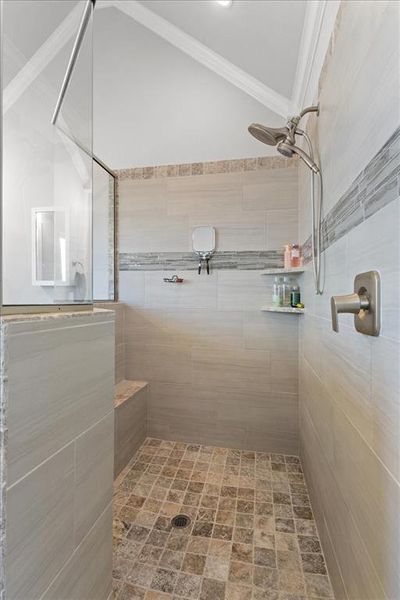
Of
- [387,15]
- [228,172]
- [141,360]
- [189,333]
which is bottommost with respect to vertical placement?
[141,360]

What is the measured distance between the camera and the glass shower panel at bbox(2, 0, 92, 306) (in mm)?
766

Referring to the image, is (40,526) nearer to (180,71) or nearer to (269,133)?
(269,133)

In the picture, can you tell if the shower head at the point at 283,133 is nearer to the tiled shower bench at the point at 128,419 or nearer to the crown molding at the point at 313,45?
the crown molding at the point at 313,45

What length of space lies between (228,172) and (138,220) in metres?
0.79

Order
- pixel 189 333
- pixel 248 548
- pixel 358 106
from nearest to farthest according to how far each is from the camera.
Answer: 1. pixel 358 106
2. pixel 248 548
3. pixel 189 333

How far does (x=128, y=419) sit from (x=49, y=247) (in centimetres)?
136

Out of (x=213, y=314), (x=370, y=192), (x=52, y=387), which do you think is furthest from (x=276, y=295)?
(x=52, y=387)

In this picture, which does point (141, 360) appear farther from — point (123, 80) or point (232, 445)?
point (123, 80)

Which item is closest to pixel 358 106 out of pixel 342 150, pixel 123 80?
pixel 342 150

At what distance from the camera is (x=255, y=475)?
72.6 inches

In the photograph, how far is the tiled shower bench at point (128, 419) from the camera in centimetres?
185

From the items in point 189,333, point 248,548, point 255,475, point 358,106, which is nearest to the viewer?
point 358,106

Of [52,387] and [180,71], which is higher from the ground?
[180,71]

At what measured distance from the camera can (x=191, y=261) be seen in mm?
2242
